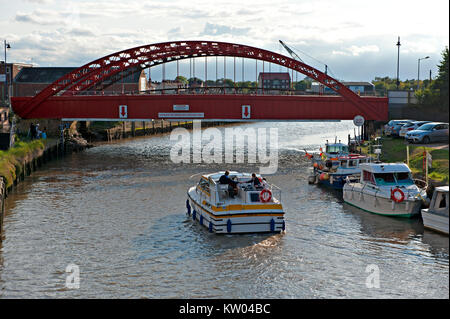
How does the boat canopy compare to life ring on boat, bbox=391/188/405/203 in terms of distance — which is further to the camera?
the boat canopy

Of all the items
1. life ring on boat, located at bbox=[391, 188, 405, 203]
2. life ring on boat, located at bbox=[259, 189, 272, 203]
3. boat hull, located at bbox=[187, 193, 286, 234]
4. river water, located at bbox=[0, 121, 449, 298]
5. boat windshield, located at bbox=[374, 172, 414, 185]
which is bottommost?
river water, located at bbox=[0, 121, 449, 298]

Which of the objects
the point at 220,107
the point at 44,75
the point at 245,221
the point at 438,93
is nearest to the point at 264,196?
the point at 245,221

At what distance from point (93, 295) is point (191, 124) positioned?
97609mm

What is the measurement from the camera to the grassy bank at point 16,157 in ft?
118

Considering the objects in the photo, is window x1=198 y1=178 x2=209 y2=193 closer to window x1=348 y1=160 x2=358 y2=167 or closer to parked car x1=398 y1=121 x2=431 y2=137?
window x1=348 y1=160 x2=358 y2=167

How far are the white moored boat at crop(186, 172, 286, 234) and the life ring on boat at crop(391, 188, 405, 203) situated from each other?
21.3 feet

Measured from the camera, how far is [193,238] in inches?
1009

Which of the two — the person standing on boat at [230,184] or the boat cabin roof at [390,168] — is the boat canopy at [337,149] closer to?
the boat cabin roof at [390,168]

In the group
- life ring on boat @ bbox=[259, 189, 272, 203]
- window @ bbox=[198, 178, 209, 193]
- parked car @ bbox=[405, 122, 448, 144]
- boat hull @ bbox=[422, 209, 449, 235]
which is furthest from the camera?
parked car @ bbox=[405, 122, 448, 144]

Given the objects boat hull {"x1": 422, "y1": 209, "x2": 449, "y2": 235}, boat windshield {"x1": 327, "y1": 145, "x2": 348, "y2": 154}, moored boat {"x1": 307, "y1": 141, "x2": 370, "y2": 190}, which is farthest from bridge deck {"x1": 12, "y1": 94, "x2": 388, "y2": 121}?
boat hull {"x1": 422, "y1": 209, "x2": 449, "y2": 235}

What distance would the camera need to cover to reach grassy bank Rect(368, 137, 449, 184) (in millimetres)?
31336

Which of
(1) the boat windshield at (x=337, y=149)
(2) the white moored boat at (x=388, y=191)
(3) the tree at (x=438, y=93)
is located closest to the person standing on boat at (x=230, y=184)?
(2) the white moored boat at (x=388, y=191)

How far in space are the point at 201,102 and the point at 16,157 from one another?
71.9ft

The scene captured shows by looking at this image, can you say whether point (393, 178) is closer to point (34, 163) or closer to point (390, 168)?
point (390, 168)
